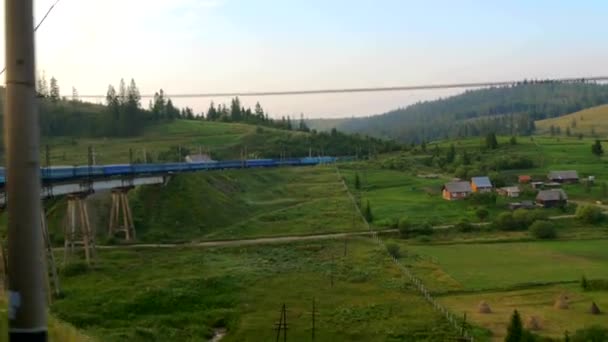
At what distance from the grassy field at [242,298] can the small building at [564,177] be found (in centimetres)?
4316

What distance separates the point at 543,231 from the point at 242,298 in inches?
1237

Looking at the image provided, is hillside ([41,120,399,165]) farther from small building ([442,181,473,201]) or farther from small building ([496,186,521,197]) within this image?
small building ([496,186,521,197])

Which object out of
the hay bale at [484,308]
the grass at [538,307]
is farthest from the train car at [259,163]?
the hay bale at [484,308]

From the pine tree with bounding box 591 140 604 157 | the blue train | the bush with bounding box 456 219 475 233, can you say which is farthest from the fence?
the pine tree with bounding box 591 140 604 157

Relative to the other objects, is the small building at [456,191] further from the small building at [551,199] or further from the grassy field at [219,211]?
the grassy field at [219,211]

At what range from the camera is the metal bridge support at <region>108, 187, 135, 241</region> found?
162ft

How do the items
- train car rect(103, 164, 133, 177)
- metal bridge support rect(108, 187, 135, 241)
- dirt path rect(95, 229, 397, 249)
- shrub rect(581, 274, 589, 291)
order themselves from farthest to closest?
metal bridge support rect(108, 187, 135, 241), dirt path rect(95, 229, 397, 249), train car rect(103, 164, 133, 177), shrub rect(581, 274, 589, 291)

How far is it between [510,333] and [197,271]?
20.0m

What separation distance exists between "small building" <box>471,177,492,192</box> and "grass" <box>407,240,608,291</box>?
22.6m

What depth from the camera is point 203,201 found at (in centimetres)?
6119

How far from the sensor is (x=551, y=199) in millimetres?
67438

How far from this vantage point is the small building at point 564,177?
78.6m

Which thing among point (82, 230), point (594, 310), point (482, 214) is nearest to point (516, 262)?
point (594, 310)

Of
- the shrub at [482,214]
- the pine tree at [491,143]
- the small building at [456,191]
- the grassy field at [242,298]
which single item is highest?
the pine tree at [491,143]
